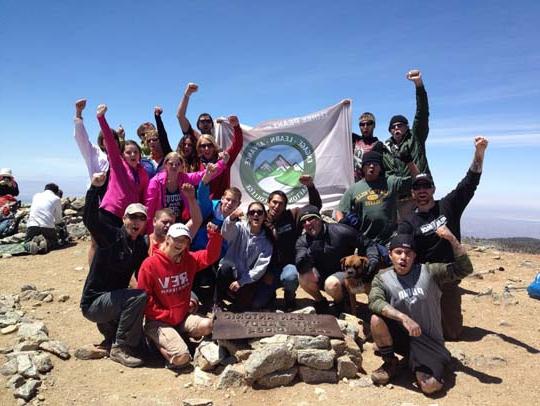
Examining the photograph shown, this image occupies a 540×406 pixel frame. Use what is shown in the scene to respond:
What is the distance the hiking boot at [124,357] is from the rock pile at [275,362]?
79 cm

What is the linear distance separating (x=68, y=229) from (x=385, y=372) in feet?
40.9

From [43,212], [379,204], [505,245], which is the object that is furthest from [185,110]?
[505,245]

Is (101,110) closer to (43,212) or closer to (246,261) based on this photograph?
(246,261)

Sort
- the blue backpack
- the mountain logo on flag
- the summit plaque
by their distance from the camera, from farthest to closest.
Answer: the mountain logo on flag < the blue backpack < the summit plaque

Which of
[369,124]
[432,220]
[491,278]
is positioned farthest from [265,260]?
[491,278]

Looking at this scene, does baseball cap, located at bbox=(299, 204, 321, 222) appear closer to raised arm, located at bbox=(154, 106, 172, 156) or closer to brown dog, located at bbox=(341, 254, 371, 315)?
brown dog, located at bbox=(341, 254, 371, 315)

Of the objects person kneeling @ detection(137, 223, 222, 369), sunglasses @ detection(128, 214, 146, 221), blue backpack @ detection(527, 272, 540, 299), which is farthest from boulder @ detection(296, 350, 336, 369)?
blue backpack @ detection(527, 272, 540, 299)

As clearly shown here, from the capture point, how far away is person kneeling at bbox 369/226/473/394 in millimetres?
4586

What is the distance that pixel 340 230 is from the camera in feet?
20.2

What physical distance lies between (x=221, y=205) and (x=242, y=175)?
3029 mm

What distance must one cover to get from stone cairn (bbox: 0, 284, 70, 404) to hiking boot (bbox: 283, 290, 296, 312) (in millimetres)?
3282

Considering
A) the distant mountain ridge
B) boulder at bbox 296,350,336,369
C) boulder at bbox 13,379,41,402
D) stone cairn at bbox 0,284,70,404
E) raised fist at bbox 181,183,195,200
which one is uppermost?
raised fist at bbox 181,183,195,200

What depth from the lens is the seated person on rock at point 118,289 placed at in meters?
5.00

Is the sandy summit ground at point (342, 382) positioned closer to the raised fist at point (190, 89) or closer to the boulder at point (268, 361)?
the boulder at point (268, 361)
